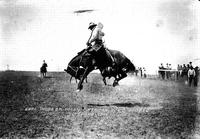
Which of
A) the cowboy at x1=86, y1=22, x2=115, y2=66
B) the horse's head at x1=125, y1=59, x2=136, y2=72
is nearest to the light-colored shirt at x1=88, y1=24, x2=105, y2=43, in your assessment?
the cowboy at x1=86, y1=22, x2=115, y2=66

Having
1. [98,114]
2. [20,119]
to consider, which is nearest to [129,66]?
[98,114]

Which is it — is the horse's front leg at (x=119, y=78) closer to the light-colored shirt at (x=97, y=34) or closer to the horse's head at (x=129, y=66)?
the horse's head at (x=129, y=66)

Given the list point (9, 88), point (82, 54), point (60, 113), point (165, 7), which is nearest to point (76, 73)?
point (82, 54)

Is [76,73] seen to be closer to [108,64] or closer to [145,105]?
[108,64]

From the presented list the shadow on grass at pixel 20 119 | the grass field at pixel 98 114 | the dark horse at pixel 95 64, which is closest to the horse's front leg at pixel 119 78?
the dark horse at pixel 95 64

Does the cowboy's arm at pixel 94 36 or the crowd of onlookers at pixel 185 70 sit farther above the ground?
the cowboy's arm at pixel 94 36
